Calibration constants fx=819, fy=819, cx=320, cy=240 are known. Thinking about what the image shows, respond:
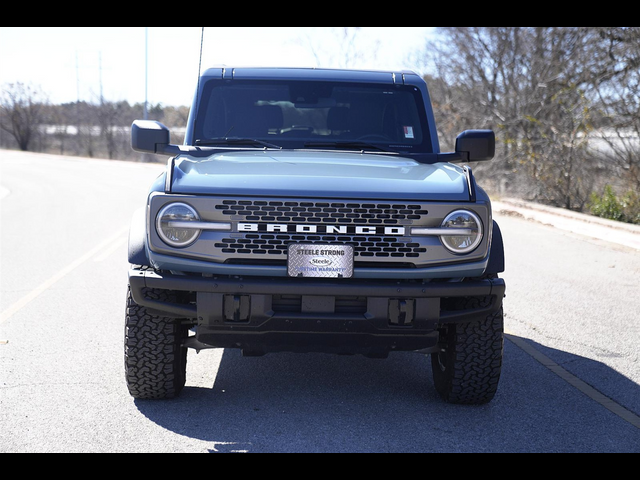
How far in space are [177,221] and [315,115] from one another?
6.79 feet

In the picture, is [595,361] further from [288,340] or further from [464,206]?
[288,340]

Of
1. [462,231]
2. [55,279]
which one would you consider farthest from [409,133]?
[55,279]

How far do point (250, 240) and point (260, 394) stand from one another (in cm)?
121

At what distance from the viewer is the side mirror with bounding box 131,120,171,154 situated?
18.0 feet

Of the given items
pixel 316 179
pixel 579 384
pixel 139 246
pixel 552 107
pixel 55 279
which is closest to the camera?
pixel 316 179

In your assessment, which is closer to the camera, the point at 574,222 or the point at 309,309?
the point at 309,309

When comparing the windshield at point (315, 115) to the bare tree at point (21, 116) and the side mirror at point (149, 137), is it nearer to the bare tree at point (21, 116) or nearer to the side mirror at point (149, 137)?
the side mirror at point (149, 137)

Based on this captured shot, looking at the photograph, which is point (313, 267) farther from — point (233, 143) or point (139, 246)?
point (233, 143)

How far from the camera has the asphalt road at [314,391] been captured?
13.9 ft

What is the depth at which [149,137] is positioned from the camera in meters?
5.50

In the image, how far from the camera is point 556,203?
17.0 m

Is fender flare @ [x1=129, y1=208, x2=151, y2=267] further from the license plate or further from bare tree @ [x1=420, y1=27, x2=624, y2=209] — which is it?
bare tree @ [x1=420, y1=27, x2=624, y2=209]

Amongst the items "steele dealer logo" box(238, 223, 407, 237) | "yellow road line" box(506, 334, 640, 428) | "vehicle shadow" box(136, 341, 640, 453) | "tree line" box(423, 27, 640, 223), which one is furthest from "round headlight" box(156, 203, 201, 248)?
"tree line" box(423, 27, 640, 223)
